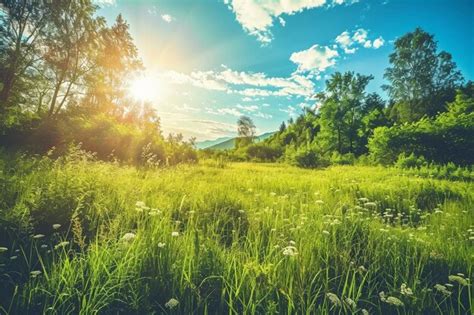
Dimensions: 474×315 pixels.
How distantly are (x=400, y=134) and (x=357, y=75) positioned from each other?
20144 mm

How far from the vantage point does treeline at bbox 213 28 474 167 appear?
16.5m

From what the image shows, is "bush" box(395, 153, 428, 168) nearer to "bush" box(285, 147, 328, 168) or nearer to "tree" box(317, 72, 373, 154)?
"bush" box(285, 147, 328, 168)

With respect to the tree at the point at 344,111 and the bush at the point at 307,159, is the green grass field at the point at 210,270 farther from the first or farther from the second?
the tree at the point at 344,111

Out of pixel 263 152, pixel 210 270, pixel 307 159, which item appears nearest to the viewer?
pixel 210 270

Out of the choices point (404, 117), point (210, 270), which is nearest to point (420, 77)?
point (404, 117)

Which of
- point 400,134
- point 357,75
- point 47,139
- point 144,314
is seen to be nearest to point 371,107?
point 357,75

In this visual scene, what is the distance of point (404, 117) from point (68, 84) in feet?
124

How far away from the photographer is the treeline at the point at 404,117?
16.5m

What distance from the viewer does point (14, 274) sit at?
83.0 inches

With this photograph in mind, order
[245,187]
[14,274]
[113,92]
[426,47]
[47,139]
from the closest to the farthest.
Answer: [14,274] < [245,187] < [47,139] < [113,92] < [426,47]

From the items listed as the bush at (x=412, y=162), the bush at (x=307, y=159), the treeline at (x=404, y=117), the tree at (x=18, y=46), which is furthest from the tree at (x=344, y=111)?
the tree at (x=18, y=46)

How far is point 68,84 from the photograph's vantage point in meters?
19.4

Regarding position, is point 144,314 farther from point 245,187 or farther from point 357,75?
point 357,75

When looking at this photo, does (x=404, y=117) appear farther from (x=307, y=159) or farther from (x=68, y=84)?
(x=68, y=84)
